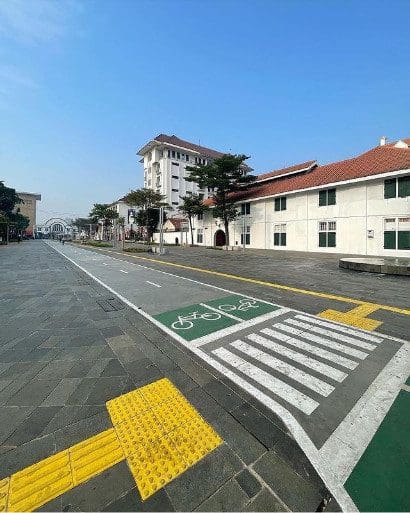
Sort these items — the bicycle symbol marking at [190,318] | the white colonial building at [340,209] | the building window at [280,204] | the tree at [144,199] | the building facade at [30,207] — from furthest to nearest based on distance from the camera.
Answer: the building facade at [30,207] < the tree at [144,199] < the building window at [280,204] < the white colonial building at [340,209] < the bicycle symbol marking at [190,318]

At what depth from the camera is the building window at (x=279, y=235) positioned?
28688mm

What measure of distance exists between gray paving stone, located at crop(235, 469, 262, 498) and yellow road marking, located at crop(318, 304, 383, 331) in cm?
435

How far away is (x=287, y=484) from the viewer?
2.06 m

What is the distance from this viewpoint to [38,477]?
2158 millimetres

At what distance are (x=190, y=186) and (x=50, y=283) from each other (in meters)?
58.9

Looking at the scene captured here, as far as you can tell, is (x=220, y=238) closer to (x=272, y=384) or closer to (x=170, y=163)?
(x=170, y=163)

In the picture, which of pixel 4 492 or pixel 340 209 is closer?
pixel 4 492

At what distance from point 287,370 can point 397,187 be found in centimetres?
2265

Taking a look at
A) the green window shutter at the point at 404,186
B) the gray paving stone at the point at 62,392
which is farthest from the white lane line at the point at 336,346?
the green window shutter at the point at 404,186

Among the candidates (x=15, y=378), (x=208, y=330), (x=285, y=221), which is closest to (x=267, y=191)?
(x=285, y=221)

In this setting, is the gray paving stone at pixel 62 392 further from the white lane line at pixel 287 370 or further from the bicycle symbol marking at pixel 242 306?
the bicycle symbol marking at pixel 242 306

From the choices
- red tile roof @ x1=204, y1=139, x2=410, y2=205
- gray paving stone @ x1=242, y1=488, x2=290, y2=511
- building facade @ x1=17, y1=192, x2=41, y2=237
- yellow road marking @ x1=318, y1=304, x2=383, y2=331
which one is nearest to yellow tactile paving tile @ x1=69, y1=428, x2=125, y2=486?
A: gray paving stone @ x1=242, y1=488, x2=290, y2=511

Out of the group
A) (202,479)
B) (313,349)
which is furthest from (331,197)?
(202,479)

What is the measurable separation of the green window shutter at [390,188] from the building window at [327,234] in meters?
4.70
